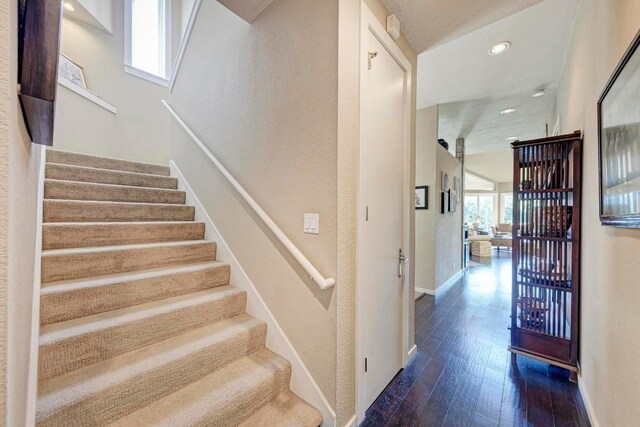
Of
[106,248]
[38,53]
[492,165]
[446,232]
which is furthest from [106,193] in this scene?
[492,165]

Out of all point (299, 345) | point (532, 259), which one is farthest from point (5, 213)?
point (532, 259)

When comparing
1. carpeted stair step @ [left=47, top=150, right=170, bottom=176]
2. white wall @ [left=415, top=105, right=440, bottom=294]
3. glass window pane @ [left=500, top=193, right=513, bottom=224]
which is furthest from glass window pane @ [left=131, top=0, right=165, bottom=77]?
glass window pane @ [left=500, top=193, right=513, bottom=224]

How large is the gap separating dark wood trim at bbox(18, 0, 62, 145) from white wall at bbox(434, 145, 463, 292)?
4277 mm

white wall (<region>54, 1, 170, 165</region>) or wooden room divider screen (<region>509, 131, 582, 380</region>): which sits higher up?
white wall (<region>54, 1, 170, 165</region>)

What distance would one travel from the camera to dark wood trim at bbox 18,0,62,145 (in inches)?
21.8

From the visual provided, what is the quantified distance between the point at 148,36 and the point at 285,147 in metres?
4.39

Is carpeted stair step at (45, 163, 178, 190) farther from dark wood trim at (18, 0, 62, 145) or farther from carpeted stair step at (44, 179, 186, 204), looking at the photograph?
dark wood trim at (18, 0, 62, 145)

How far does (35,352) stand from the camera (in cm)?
109

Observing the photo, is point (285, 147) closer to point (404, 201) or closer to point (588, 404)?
point (404, 201)

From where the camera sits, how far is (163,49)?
14.4 feet

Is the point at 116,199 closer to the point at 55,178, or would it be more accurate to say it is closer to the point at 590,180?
the point at 55,178

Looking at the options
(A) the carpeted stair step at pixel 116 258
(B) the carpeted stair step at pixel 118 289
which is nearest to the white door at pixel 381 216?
(B) the carpeted stair step at pixel 118 289

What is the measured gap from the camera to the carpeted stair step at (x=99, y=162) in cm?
253

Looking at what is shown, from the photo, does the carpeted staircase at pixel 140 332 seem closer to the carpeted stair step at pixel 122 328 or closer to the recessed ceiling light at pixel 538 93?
the carpeted stair step at pixel 122 328
